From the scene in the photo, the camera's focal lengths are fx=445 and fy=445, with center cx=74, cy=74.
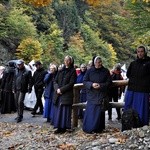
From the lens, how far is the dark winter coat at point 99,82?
10.8 meters

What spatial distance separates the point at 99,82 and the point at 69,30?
3547 centimetres

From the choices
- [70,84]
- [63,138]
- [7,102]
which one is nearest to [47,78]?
[7,102]

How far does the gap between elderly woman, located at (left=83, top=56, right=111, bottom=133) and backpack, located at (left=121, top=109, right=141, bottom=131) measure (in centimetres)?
111

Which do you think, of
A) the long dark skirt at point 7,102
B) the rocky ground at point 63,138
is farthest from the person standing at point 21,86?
the long dark skirt at point 7,102

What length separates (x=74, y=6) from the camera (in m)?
47.6

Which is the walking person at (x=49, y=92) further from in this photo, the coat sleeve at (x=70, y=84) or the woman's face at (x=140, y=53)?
the woman's face at (x=140, y=53)

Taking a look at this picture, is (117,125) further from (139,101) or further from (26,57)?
(26,57)

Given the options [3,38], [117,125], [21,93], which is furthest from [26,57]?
[117,125]

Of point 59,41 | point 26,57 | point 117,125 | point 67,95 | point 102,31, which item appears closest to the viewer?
point 67,95

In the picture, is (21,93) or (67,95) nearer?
(67,95)

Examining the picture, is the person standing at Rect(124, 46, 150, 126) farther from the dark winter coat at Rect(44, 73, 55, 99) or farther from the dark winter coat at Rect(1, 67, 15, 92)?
the dark winter coat at Rect(1, 67, 15, 92)

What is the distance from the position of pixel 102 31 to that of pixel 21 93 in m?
39.4

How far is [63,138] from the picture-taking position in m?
10.6

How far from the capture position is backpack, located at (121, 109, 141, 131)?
973 centimetres
